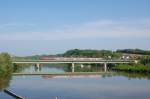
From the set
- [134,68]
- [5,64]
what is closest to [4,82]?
[5,64]

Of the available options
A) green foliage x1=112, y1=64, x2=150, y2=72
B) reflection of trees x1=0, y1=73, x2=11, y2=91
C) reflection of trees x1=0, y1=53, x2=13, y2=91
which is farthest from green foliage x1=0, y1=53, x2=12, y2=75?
green foliage x1=112, y1=64, x2=150, y2=72

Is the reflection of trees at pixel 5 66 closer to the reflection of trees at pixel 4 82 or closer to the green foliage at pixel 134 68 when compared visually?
the reflection of trees at pixel 4 82

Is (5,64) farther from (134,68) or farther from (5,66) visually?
(134,68)

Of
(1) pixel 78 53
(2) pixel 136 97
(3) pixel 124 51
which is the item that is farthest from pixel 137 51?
(2) pixel 136 97

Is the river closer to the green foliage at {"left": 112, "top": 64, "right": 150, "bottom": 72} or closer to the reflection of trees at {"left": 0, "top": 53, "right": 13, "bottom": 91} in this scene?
the reflection of trees at {"left": 0, "top": 53, "right": 13, "bottom": 91}

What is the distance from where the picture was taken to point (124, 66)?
8831cm

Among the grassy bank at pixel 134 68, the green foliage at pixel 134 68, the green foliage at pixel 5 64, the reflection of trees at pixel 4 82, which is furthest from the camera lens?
the green foliage at pixel 134 68

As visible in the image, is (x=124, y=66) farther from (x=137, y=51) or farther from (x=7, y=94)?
(x=137, y=51)

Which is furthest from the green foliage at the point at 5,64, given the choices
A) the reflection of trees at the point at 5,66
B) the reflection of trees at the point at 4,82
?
the reflection of trees at the point at 4,82

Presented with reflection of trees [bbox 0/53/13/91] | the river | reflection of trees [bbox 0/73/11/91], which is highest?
reflection of trees [bbox 0/53/13/91]

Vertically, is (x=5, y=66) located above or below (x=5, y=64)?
below

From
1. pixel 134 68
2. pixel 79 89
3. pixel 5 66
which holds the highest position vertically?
pixel 5 66

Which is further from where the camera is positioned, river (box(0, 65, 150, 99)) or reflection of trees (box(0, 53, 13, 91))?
reflection of trees (box(0, 53, 13, 91))

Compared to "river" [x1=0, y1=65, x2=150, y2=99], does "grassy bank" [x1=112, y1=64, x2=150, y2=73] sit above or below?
above
